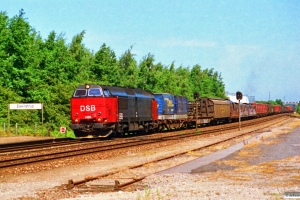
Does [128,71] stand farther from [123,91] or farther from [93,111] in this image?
[93,111]

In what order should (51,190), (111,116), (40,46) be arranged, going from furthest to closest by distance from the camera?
(40,46), (111,116), (51,190)

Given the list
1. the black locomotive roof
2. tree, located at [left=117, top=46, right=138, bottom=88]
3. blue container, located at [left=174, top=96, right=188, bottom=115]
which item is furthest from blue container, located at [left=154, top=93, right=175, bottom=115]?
tree, located at [left=117, top=46, right=138, bottom=88]

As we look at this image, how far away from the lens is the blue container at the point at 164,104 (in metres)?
47.2

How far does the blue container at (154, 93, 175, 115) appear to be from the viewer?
47.2m

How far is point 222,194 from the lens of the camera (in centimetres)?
1139

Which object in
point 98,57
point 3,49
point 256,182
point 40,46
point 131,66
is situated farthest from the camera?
point 131,66

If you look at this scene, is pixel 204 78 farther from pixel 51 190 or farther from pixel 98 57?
pixel 51 190

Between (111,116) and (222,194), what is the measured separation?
22351 mm

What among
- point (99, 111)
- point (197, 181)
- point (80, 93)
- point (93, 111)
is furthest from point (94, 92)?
point (197, 181)

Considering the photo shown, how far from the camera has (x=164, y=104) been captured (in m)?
47.7

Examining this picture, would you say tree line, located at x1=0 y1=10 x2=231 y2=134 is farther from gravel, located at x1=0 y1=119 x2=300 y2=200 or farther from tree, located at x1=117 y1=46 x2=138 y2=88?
gravel, located at x1=0 y1=119 x2=300 y2=200

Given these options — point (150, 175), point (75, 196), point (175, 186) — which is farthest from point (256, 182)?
point (75, 196)

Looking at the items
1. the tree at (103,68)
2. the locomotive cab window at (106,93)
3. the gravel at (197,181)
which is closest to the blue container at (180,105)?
the locomotive cab window at (106,93)

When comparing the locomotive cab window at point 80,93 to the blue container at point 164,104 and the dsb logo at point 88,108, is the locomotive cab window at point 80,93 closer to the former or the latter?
the dsb logo at point 88,108
